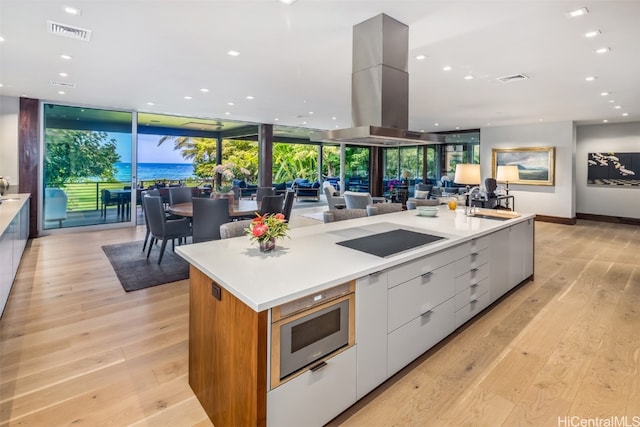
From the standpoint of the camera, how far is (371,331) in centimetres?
189

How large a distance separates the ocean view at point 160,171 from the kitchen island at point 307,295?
6.34 meters

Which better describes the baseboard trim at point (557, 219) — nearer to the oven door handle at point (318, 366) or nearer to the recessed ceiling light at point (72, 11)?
the oven door handle at point (318, 366)

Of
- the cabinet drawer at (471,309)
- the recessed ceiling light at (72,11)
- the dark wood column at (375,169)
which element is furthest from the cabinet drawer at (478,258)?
the dark wood column at (375,169)

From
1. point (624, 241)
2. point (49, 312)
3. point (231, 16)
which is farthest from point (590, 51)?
point (49, 312)

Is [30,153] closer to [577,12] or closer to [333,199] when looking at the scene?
[333,199]

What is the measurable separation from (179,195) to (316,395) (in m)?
5.00

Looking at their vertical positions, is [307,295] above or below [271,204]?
below

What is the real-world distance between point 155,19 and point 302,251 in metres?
2.50

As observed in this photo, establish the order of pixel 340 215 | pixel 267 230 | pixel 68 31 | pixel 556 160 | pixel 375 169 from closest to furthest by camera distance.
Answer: pixel 267 230 → pixel 68 31 → pixel 340 215 → pixel 556 160 → pixel 375 169

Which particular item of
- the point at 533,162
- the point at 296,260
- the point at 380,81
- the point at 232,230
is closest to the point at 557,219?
the point at 533,162

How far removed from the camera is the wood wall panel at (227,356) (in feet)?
4.64

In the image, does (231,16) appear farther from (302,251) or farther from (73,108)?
(73,108)

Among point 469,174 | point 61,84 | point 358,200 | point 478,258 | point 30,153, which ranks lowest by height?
point 478,258

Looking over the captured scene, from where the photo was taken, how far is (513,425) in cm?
182
